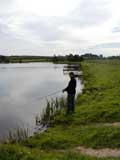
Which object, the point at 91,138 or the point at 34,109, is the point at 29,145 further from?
the point at 34,109

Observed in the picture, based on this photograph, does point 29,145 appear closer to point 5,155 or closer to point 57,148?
point 57,148

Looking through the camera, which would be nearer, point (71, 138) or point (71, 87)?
point (71, 138)

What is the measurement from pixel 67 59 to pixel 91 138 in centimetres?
16095

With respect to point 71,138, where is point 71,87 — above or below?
above

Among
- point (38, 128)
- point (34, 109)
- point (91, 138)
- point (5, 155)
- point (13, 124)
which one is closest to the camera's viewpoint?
point (5, 155)

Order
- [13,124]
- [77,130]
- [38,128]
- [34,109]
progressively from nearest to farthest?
[77,130] < [38,128] < [13,124] < [34,109]

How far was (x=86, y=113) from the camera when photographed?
19781 millimetres

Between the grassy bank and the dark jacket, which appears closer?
the grassy bank

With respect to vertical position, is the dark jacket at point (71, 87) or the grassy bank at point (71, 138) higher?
the dark jacket at point (71, 87)

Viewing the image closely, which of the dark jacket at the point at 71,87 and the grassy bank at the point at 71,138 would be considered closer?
the grassy bank at the point at 71,138

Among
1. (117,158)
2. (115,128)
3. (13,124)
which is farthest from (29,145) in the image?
(13,124)

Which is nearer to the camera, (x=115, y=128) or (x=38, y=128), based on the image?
(x=115, y=128)

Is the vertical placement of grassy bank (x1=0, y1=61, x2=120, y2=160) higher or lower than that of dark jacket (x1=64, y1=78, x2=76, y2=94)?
lower

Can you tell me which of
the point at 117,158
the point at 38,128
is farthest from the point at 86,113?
the point at 117,158
